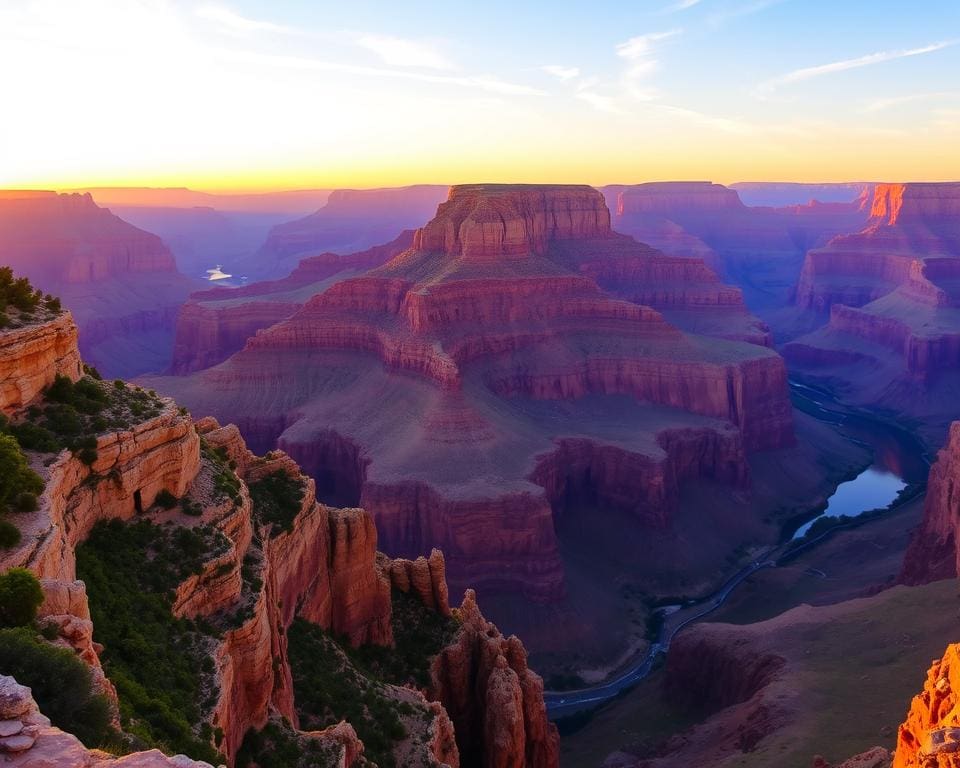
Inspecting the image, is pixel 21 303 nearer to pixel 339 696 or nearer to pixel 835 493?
pixel 339 696

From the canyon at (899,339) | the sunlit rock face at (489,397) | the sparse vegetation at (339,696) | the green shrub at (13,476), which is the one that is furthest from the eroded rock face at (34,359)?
the canyon at (899,339)

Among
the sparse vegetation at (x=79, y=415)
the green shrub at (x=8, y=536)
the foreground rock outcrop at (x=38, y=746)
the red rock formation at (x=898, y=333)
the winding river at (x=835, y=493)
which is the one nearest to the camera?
the foreground rock outcrop at (x=38, y=746)

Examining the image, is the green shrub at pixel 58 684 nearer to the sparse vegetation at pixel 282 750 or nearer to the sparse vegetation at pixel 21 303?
the sparse vegetation at pixel 282 750

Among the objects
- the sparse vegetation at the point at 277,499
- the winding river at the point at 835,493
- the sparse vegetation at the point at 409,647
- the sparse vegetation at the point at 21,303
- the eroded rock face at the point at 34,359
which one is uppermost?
the sparse vegetation at the point at 21,303

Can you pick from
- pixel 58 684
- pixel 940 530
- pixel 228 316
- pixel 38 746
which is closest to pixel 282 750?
pixel 58 684

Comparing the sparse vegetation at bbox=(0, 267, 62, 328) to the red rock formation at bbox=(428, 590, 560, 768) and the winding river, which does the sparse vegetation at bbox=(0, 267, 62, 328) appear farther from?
the winding river

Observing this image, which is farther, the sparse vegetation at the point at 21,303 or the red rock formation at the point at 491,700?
the red rock formation at the point at 491,700

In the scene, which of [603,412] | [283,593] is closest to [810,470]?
[603,412]
